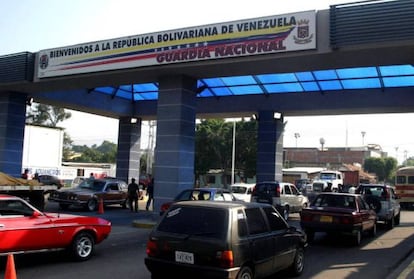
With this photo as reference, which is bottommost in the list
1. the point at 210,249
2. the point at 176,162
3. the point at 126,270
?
the point at 126,270

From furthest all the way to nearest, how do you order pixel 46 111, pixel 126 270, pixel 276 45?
pixel 46 111, pixel 276 45, pixel 126 270

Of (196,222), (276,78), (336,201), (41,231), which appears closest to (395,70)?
(276,78)

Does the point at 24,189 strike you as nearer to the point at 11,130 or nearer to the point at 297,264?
the point at 297,264

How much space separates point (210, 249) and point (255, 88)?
17.5 m

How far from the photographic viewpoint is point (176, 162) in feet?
57.0

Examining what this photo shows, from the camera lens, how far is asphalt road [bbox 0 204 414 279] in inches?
358

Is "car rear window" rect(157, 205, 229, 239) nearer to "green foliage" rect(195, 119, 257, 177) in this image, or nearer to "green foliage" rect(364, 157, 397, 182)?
"green foliage" rect(195, 119, 257, 177)

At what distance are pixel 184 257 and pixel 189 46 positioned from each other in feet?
32.8

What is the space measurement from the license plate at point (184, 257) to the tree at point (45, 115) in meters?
78.1

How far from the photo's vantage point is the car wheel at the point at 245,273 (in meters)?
7.06

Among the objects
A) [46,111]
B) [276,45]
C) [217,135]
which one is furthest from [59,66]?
[46,111]

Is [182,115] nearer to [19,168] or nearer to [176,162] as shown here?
[176,162]

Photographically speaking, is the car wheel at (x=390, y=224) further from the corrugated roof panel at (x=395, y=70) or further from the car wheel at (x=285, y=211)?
the corrugated roof panel at (x=395, y=70)

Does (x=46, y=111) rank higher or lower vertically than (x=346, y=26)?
higher
